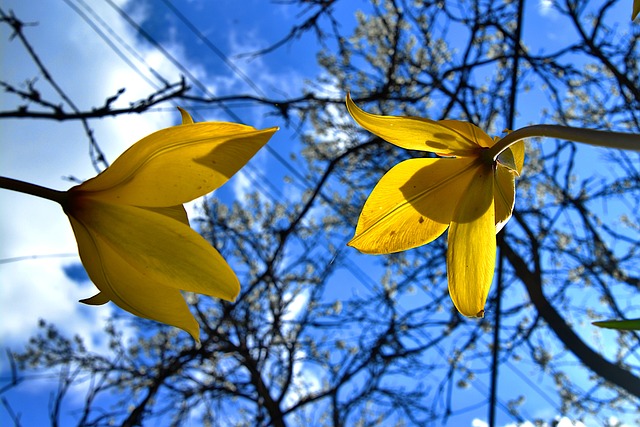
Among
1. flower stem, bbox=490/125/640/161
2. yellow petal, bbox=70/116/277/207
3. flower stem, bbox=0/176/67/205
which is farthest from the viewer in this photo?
yellow petal, bbox=70/116/277/207

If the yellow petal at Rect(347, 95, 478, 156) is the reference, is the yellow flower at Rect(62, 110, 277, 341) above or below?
below

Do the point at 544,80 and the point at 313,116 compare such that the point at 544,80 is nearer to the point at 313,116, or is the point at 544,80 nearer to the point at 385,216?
the point at 313,116

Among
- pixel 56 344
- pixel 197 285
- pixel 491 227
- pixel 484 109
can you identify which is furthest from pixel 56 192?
pixel 56 344

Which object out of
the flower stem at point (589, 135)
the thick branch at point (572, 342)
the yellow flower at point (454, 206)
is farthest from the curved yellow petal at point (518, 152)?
the thick branch at point (572, 342)

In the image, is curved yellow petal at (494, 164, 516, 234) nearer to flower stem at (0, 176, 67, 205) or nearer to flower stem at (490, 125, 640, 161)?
flower stem at (490, 125, 640, 161)

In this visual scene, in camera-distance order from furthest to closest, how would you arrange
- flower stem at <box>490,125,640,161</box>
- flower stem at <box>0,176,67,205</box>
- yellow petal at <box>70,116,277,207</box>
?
yellow petal at <box>70,116,277,207</box> < flower stem at <box>0,176,67,205</box> < flower stem at <box>490,125,640,161</box>

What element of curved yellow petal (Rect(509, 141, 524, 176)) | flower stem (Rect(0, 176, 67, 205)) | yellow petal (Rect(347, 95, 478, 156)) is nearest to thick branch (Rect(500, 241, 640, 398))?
curved yellow petal (Rect(509, 141, 524, 176))
